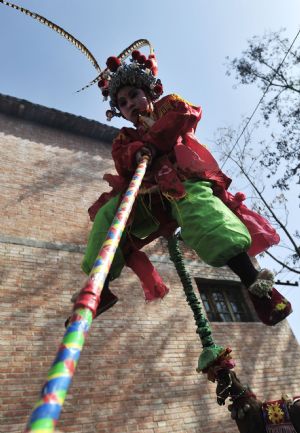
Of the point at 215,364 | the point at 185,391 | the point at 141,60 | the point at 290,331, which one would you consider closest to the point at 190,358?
the point at 185,391

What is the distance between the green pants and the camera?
6.48ft

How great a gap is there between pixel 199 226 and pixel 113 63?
2.12 m

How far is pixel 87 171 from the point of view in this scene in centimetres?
888

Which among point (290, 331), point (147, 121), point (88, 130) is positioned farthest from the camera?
point (88, 130)

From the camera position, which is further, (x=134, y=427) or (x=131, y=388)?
(x=131, y=388)

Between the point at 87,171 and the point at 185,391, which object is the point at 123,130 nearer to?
the point at 185,391

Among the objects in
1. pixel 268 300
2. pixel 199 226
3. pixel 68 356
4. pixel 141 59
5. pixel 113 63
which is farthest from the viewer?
pixel 141 59

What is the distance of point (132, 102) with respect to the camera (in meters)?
Answer: 3.22

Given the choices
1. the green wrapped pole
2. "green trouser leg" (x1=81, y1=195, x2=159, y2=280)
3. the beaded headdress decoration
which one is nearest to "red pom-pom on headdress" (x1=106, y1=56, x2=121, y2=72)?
the beaded headdress decoration

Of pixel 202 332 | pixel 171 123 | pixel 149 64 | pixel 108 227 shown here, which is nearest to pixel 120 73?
pixel 149 64

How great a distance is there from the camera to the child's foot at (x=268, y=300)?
1935 millimetres

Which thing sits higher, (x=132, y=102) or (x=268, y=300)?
(x=132, y=102)

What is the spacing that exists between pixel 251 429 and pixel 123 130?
233 cm

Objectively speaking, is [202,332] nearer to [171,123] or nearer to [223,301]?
[171,123]
